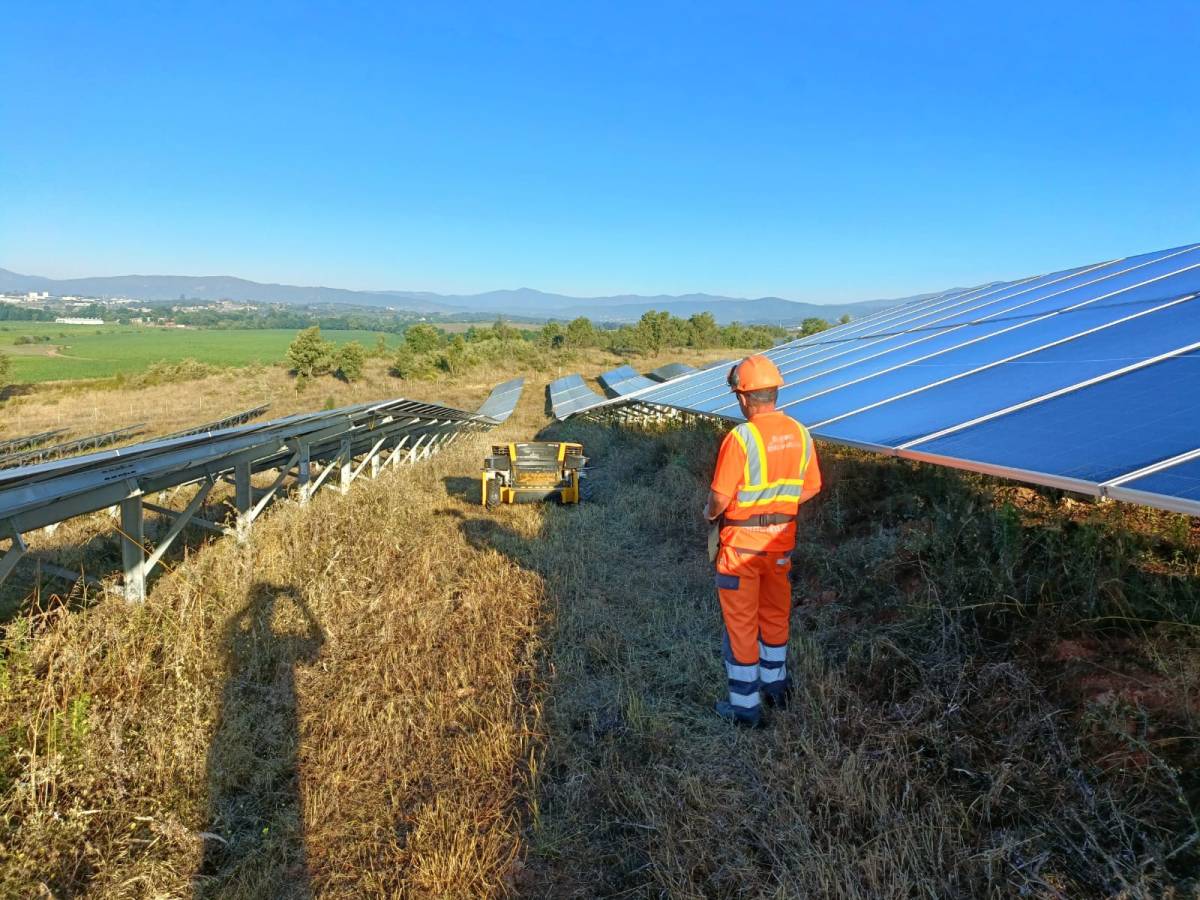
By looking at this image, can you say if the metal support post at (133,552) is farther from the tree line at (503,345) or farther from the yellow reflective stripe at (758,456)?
the tree line at (503,345)

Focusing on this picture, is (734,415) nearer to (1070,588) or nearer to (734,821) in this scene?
(1070,588)

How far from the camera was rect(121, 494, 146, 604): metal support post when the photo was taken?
4.47 m

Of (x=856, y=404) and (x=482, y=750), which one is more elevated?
(x=856, y=404)

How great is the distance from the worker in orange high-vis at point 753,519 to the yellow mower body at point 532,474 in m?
6.39

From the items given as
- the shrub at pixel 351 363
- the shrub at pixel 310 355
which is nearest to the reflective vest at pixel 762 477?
the shrub at pixel 351 363

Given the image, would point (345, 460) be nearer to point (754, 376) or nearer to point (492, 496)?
point (492, 496)

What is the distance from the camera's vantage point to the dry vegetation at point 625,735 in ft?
8.54

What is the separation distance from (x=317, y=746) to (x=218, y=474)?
347cm

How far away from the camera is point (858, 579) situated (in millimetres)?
5223

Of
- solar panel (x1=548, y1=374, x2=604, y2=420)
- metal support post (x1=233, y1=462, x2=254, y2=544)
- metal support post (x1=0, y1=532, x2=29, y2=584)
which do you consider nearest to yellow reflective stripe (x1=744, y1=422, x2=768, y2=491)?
metal support post (x1=0, y1=532, x2=29, y2=584)

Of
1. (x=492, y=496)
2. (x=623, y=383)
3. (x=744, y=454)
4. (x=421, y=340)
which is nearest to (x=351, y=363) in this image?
(x=421, y=340)

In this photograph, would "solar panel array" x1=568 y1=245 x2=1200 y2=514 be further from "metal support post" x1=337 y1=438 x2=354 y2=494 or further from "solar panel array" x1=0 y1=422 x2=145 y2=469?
"solar panel array" x1=0 y1=422 x2=145 y2=469

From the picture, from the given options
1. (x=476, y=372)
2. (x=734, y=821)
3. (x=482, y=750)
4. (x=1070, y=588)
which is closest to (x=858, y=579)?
(x=1070, y=588)

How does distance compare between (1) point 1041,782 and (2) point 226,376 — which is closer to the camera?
(1) point 1041,782
